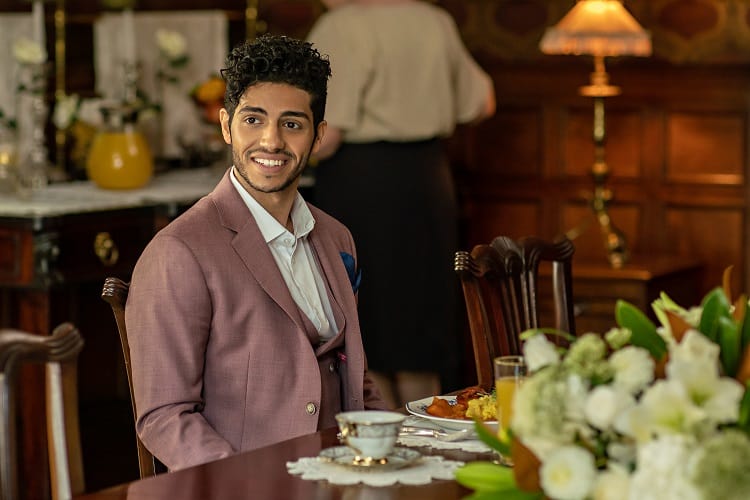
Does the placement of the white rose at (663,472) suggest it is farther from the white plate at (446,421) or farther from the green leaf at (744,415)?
the white plate at (446,421)

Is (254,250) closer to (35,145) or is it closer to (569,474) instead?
(569,474)

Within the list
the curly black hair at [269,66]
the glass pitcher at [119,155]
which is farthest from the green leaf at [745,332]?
the glass pitcher at [119,155]

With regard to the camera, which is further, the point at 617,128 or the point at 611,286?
the point at 617,128

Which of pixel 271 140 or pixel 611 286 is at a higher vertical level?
pixel 271 140

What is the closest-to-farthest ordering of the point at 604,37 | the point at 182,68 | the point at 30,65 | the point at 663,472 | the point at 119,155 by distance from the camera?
the point at 663,472 < the point at 119,155 < the point at 30,65 < the point at 604,37 < the point at 182,68

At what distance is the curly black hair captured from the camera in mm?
2352

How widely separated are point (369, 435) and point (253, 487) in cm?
17

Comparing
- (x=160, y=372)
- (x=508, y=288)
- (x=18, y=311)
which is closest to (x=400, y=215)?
(x=18, y=311)

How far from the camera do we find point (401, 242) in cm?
449

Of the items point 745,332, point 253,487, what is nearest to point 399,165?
point 253,487

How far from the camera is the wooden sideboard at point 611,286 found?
15.6 ft

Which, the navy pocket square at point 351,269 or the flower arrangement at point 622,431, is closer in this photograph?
the flower arrangement at point 622,431

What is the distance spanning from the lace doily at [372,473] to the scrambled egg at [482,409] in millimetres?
223

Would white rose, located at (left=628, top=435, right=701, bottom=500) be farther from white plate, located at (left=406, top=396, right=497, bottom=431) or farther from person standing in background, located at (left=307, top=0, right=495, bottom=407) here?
person standing in background, located at (left=307, top=0, right=495, bottom=407)
